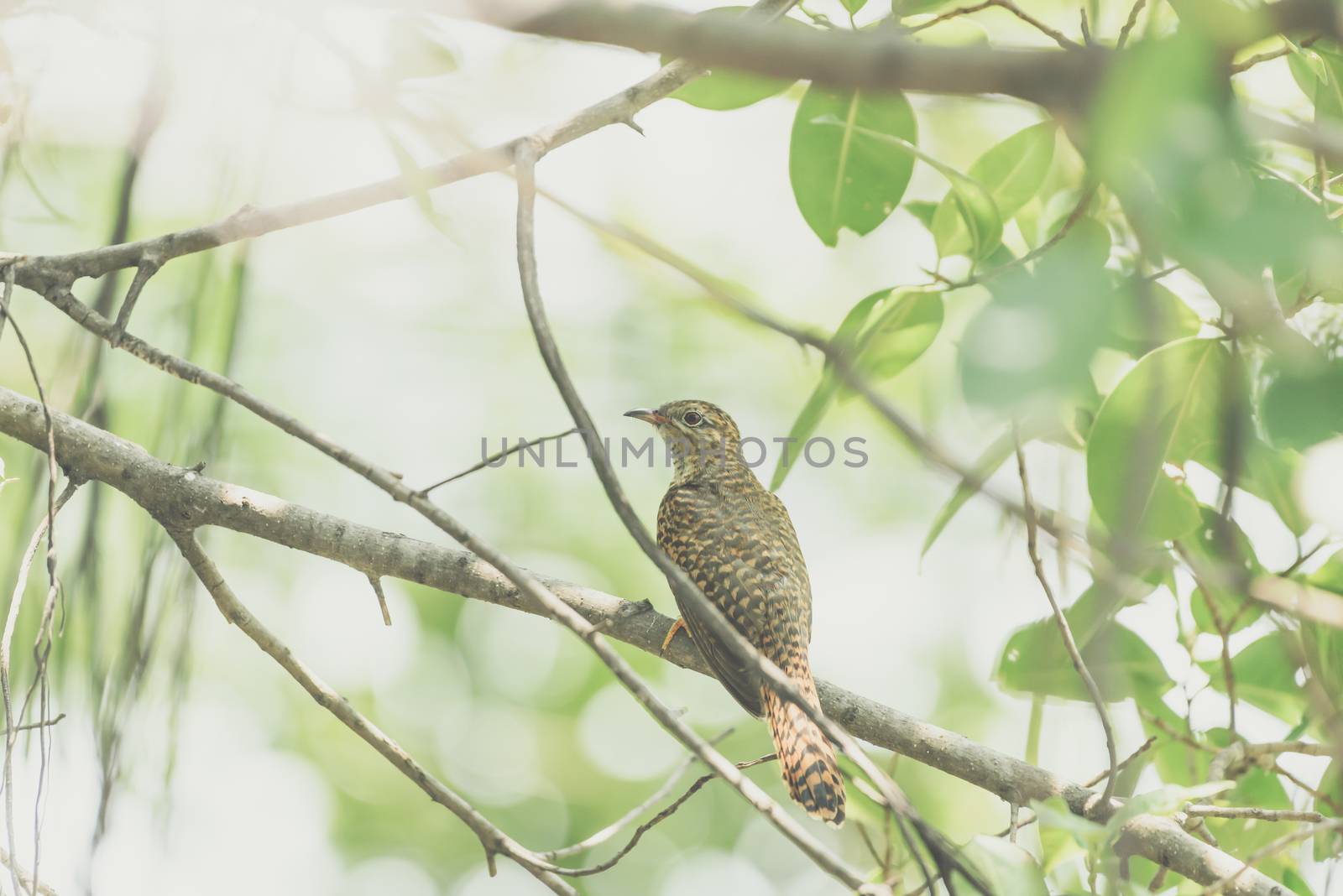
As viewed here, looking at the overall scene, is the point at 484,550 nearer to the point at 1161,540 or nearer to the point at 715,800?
the point at 1161,540

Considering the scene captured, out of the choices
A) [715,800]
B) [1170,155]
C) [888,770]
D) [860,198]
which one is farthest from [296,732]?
[1170,155]

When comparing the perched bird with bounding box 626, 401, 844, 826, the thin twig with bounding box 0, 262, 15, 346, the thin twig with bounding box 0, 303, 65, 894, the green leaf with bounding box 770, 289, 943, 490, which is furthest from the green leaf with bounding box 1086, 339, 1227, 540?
the thin twig with bounding box 0, 262, 15, 346

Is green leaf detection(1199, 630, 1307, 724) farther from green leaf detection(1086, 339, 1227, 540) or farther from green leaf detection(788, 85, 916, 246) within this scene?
green leaf detection(788, 85, 916, 246)

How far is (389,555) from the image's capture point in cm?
266

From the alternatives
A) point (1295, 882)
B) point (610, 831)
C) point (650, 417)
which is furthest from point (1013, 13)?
point (650, 417)

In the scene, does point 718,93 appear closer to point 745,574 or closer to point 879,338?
point 879,338

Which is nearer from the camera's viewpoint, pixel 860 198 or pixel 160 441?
pixel 160 441

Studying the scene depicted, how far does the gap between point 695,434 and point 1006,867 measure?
3.57 meters

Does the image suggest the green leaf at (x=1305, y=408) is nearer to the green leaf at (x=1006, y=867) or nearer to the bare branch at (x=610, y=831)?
the green leaf at (x=1006, y=867)

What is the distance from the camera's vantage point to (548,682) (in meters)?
10.3

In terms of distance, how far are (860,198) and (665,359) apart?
256 inches

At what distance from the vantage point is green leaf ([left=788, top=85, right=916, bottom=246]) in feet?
9.64

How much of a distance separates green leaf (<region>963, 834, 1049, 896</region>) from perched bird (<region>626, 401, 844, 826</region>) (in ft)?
3.64

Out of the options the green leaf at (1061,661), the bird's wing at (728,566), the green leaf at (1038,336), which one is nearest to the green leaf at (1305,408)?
the green leaf at (1038,336)
